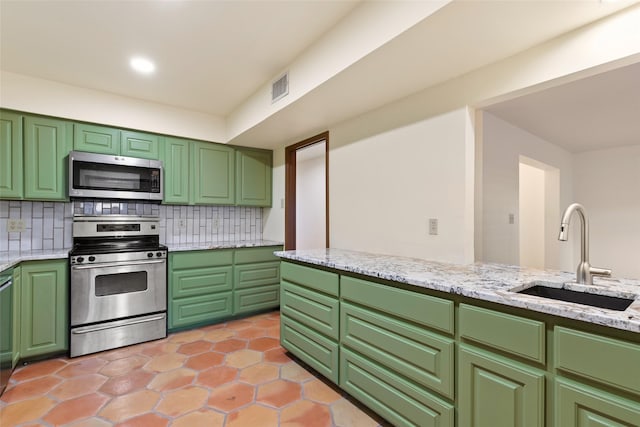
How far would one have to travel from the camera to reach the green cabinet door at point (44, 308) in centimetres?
243

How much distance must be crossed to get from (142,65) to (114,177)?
3.78ft

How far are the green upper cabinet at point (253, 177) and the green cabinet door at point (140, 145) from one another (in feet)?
3.06

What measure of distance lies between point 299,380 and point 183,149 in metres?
2.71

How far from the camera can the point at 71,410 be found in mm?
A: 1884

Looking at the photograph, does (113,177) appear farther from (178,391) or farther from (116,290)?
(178,391)

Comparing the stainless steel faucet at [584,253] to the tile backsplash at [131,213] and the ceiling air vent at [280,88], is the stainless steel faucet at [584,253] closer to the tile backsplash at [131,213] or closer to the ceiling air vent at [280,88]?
the ceiling air vent at [280,88]

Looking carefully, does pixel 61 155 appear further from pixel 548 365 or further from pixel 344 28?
pixel 548 365

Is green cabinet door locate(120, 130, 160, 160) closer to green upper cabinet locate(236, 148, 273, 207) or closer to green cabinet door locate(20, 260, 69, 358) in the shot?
green upper cabinet locate(236, 148, 273, 207)

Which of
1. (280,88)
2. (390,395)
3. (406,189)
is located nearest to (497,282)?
(390,395)

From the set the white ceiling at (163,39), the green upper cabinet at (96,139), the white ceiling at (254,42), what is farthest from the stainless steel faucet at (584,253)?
the green upper cabinet at (96,139)

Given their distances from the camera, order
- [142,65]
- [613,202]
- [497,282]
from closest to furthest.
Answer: [497,282] < [142,65] < [613,202]

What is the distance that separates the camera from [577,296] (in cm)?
141

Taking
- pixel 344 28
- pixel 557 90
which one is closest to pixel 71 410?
pixel 344 28

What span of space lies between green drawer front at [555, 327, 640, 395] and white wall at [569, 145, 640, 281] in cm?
500
